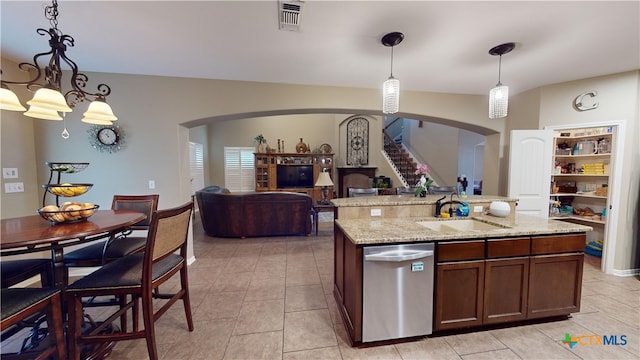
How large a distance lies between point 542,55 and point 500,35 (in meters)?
0.83

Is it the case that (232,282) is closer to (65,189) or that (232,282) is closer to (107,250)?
(107,250)

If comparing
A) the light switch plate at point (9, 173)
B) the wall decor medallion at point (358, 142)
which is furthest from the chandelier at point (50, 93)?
the wall decor medallion at point (358, 142)

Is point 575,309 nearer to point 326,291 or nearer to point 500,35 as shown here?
point 326,291

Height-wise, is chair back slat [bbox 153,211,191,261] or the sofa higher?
chair back slat [bbox 153,211,191,261]

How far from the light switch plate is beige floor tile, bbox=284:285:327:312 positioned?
3414 millimetres

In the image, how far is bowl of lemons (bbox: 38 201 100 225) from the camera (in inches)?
63.9

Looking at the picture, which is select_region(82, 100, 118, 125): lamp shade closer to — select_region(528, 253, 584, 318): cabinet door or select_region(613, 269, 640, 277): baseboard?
select_region(528, 253, 584, 318): cabinet door

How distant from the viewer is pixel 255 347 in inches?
72.5

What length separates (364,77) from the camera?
319 centimetres

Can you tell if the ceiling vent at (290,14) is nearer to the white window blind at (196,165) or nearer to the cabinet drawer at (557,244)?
the cabinet drawer at (557,244)

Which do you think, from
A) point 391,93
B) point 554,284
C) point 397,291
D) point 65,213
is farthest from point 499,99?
point 65,213

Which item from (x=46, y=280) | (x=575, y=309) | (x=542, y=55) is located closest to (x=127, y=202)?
(x=46, y=280)

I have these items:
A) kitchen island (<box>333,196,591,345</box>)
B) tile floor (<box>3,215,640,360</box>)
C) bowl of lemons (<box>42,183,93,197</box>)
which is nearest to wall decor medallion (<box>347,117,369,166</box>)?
tile floor (<box>3,215,640,360</box>)

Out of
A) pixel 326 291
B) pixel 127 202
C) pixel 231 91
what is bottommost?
pixel 326 291
